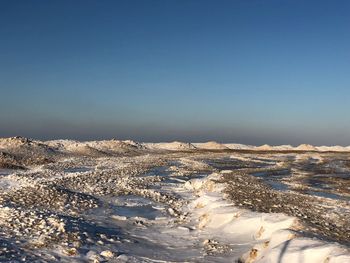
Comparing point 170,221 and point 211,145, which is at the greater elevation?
point 211,145

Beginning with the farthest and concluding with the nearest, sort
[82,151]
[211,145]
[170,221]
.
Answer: [211,145]
[82,151]
[170,221]

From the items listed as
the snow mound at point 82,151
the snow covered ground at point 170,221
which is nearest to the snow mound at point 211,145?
the snow mound at point 82,151

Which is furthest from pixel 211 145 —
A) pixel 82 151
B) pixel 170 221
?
pixel 170 221

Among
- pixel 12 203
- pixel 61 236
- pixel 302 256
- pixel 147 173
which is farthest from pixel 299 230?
pixel 147 173

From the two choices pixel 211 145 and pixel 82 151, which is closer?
pixel 82 151

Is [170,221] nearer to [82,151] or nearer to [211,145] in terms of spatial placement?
[82,151]

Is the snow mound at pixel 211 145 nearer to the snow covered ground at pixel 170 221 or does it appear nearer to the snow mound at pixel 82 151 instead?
the snow mound at pixel 82 151

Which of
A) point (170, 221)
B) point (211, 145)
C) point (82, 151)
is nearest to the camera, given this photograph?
point (170, 221)

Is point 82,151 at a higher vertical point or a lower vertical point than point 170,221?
higher

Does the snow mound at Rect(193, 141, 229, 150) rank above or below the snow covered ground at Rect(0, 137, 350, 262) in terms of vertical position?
above

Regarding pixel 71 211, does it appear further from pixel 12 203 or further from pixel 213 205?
pixel 213 205

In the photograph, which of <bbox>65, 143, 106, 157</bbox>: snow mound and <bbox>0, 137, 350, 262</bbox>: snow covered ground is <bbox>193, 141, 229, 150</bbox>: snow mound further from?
<bbox>0, 137, 350, 262</bbox>: snow covered ground

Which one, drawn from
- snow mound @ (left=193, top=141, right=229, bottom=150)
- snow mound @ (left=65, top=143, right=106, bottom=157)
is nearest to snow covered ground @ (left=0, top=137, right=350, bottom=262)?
snow mound @ (left=65, top=143, right=106, bottom=157)

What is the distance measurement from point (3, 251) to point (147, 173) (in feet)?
76.7
